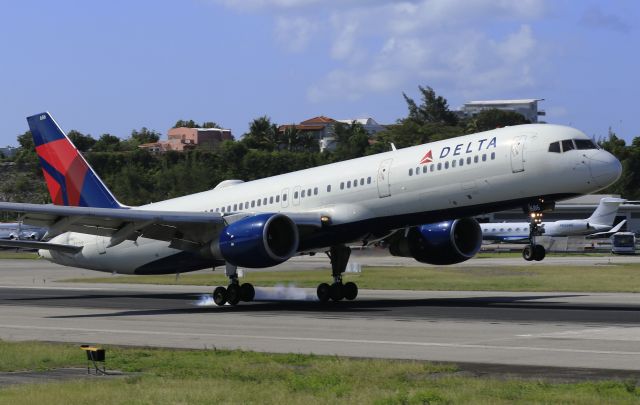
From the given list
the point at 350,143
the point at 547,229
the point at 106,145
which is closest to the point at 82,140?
the point at 106,145

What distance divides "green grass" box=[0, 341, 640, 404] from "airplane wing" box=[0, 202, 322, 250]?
48.2 ft

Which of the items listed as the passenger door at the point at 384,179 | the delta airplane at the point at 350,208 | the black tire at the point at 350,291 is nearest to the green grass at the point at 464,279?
the black tire at the point at 350,291

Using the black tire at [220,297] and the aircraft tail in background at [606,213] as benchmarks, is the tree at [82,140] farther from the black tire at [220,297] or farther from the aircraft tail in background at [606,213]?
the black tire at [220,297]

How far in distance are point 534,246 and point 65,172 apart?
21.4 metres

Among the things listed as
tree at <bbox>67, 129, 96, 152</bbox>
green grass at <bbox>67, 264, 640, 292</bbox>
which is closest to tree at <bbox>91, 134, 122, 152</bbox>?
tree at <bbox>67, 129, 96, 152</bbox>

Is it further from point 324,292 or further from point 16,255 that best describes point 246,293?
point 16,255

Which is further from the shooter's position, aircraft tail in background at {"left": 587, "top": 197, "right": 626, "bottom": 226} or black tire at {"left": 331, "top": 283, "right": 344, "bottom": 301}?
aircraft tail in background at {"left": 587, "top": 197, "right": 626, "bottom": 226}

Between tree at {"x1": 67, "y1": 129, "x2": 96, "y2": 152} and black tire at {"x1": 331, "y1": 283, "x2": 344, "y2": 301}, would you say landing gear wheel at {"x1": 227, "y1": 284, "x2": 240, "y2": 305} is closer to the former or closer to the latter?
black tire at {"x1": 331, "y1": 283, "x2": 344, "y2": 301}

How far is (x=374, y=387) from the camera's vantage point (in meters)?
17.9

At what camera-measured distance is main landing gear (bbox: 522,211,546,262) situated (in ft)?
108

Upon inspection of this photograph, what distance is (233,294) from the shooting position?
40.1m

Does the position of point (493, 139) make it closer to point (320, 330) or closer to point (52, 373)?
point (320, 330)

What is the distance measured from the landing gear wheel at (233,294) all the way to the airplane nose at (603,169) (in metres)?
13.8

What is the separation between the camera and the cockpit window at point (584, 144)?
111ft
